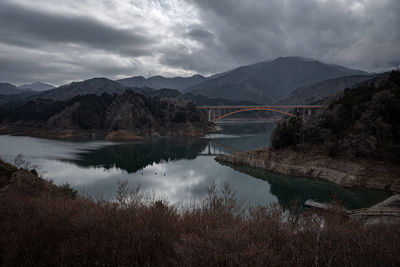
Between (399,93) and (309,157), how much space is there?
15.2 meters

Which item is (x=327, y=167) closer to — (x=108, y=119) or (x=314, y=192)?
(x=314, y=192)

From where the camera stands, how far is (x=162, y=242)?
630 cm

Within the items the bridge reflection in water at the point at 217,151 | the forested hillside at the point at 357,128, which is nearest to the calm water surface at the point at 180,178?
the bridge reflection in water at the point at 217,151

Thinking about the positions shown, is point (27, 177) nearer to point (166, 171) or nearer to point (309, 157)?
point (166, 171)

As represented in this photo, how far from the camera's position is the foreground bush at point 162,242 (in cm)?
527

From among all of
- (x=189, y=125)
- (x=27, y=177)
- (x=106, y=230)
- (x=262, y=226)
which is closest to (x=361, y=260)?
(x=262, y=226)


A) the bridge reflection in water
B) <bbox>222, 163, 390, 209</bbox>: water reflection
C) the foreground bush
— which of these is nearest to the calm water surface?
<bbox>222, 163, 390, 209</bbox>: water reflection

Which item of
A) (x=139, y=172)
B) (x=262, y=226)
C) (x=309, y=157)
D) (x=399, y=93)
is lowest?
(x=139, y=172)

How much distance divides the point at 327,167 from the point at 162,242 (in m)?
34.3

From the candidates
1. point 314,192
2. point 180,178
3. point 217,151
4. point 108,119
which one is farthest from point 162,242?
point 108,119

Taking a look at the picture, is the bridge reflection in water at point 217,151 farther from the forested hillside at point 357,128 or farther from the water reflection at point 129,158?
the forested hillside at point 357,128

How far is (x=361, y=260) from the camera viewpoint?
525 cm

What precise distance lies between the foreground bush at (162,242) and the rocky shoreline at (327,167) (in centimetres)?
2741

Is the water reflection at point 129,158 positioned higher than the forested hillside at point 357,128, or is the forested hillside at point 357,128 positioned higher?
the forested hillside at point 357,128
